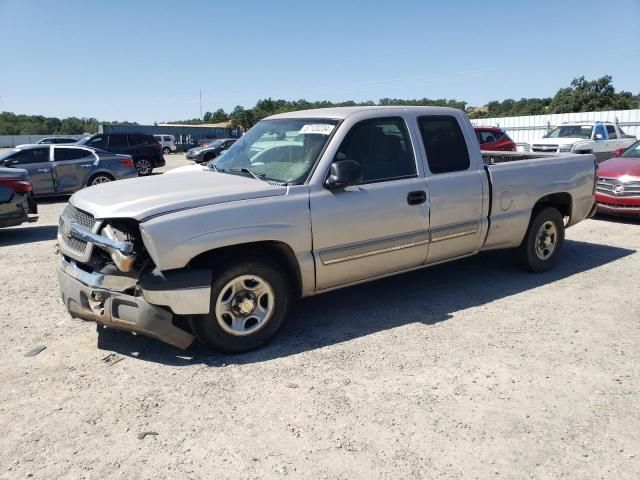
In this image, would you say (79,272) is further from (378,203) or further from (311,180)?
(378,203)

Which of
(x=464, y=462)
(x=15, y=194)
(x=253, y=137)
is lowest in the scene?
(x=464, y=462)

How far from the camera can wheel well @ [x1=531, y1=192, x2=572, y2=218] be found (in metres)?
5.93

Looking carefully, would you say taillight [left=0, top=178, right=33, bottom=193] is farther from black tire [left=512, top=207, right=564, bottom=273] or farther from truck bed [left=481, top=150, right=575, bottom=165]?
black tire [left=512, top=207, right=564, bottom=273]

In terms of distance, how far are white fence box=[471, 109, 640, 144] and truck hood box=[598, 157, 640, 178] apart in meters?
17.2

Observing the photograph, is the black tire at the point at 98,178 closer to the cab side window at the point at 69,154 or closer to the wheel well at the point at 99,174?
the wheel well at the point at 99,174

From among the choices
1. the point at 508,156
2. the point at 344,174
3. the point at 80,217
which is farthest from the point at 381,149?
the point at 508,156

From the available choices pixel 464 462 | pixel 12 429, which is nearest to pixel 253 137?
pixel 12 429

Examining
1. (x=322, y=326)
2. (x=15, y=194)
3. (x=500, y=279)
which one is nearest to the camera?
(x=322, y=326)

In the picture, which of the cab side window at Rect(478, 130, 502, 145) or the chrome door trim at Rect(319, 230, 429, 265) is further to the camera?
the cab side window at Rect(478, 130, 502, 145)

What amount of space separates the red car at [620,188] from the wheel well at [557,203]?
3.57m

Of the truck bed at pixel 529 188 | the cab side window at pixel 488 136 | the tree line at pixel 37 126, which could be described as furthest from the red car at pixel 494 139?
the tree line at pixel 37 126

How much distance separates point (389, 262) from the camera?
15.1 feet

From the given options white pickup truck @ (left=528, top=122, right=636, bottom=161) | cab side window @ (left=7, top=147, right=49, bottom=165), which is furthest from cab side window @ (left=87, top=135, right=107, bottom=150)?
white pickup truck @ (left=528, top=122, right=636, bottom=161)

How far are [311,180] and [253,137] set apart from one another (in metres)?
1.24
